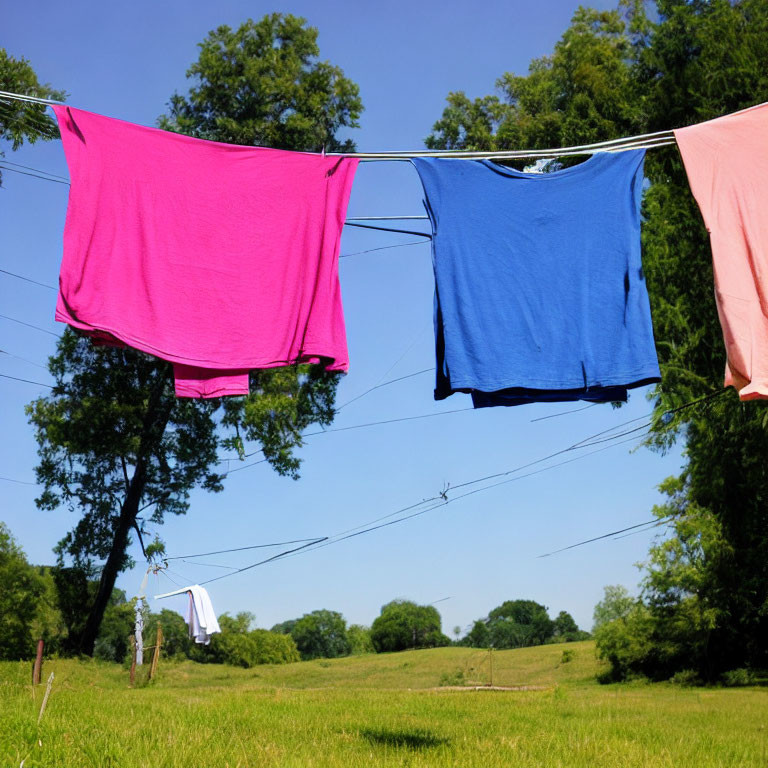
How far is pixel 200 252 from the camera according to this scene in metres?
5.04

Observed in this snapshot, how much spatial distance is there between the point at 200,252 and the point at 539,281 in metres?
2.21

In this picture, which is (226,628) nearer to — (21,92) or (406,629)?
(406,629)

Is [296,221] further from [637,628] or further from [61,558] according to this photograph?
[637,628]

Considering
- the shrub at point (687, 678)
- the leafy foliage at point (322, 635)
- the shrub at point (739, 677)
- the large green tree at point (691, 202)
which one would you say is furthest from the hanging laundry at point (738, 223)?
the leafy foliage at point (322, 635)

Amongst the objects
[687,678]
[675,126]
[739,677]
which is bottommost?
[687,678]

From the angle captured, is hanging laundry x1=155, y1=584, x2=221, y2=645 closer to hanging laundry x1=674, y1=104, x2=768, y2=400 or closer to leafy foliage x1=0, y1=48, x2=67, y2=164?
leafy foliage x1=0, y1=48, x2=67, y2=164

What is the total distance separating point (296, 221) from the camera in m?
5.24

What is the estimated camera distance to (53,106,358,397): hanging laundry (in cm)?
481

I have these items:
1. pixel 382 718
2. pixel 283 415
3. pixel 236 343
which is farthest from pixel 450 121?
pixel 236 343

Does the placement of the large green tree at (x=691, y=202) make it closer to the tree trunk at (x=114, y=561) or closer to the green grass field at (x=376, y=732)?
the green grass field at (x=376, y=732)

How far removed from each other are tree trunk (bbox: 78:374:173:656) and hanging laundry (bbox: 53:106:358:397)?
15.1 m

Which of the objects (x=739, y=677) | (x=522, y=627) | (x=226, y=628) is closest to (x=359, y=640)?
(x=522, y=627)

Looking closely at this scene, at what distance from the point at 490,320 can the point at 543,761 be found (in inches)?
158

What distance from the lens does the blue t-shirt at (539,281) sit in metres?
4.91
